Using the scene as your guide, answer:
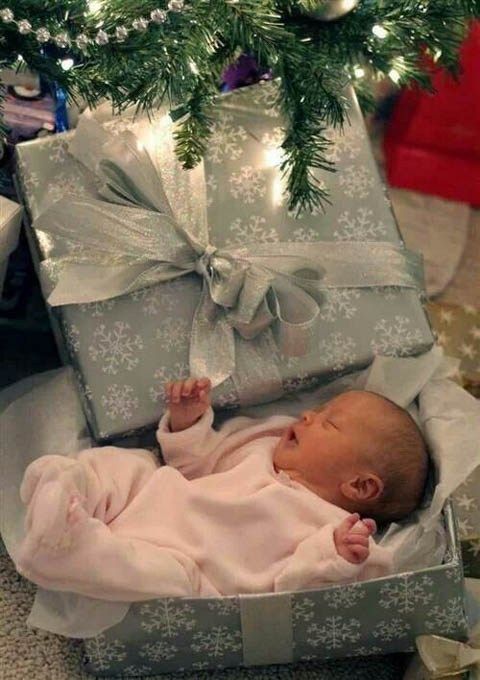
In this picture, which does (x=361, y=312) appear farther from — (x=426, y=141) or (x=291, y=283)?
(x=426, y=141)

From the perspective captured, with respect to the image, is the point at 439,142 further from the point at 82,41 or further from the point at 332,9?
the point at 82,41

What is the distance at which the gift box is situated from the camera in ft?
3.76

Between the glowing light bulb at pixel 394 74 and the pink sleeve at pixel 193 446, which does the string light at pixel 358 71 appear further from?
the pink sleeve at pixel 193 446

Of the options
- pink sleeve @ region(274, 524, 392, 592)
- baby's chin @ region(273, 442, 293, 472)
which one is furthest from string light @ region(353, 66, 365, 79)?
pink sleeve @ region(274, 524, 392, 592)

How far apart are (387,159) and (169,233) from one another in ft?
2.47

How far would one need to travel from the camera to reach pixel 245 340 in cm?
115

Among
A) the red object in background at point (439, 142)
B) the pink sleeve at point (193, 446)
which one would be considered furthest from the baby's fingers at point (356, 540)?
the red object in background at point (439, 142)

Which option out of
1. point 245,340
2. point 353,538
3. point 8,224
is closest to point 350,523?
point 353,538

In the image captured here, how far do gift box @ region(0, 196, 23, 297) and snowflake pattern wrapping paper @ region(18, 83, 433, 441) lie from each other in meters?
0.02

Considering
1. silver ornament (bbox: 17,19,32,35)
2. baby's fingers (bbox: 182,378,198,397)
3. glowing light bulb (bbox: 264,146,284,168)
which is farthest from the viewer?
glowing light bulb (bbox: 264,146,284,168)

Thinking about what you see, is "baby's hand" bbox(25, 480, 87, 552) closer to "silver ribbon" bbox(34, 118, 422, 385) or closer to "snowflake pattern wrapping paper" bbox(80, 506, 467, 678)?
"snowflake pattern wrapping paper" bbox(80, 506, 467, 678)

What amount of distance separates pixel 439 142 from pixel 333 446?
0.81 m

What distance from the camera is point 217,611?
1000 millimetres

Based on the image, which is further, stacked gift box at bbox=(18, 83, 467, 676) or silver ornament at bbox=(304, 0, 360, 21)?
silver ornament at bbox=(304, 0, 360, 21)
